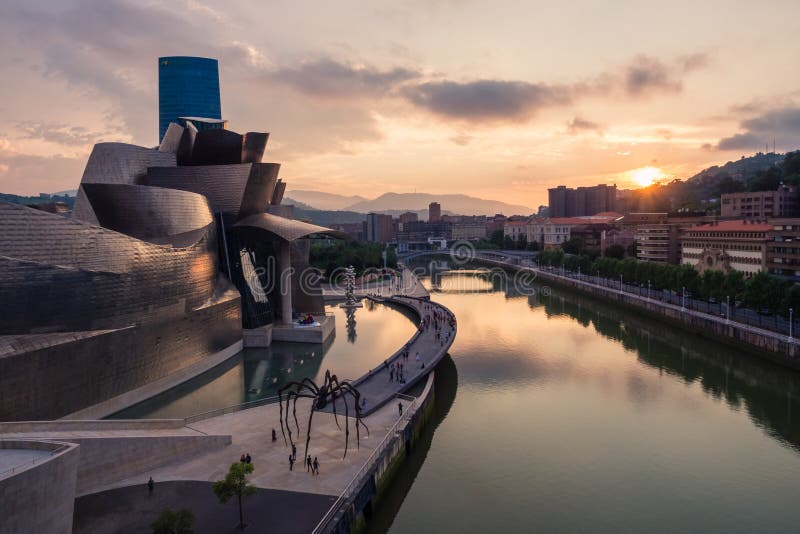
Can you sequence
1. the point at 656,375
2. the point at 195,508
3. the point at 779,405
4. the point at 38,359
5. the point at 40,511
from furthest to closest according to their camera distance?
1. the point at 656,375
2. the point at 779,405
3. the point at 38,359
4. the point at 195,508
5. the point at 40,511

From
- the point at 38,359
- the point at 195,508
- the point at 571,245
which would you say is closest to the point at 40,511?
the point at 195,508

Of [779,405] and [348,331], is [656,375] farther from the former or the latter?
[348,331]

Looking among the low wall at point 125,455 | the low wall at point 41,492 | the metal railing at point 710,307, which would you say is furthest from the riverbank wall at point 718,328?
the low wall at point 41,492

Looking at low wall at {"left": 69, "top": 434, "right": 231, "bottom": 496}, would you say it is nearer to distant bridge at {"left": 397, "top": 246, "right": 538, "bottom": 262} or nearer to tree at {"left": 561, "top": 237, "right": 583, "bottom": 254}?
tree at {"left": 561, "top": 237, "right": 583, "bottom": 254}

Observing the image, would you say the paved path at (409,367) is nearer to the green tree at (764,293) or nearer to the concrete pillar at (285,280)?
the concrete pillar at (285,280)

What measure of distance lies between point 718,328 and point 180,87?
126 metres

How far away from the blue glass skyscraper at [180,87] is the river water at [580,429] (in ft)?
347

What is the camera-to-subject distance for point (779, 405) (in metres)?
26.6

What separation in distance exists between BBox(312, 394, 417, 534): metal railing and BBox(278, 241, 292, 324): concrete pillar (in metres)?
20.5

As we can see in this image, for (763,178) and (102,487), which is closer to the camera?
(102,487)

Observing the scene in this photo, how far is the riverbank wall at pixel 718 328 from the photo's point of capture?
32.0 metres

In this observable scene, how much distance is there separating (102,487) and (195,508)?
130 inches

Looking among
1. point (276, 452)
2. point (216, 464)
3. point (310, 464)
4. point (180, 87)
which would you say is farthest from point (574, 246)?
point (180, 87)

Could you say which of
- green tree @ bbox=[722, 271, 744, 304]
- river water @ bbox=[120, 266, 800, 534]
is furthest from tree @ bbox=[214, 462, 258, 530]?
green tree @ bbox=[722, 271, 744, 304]
